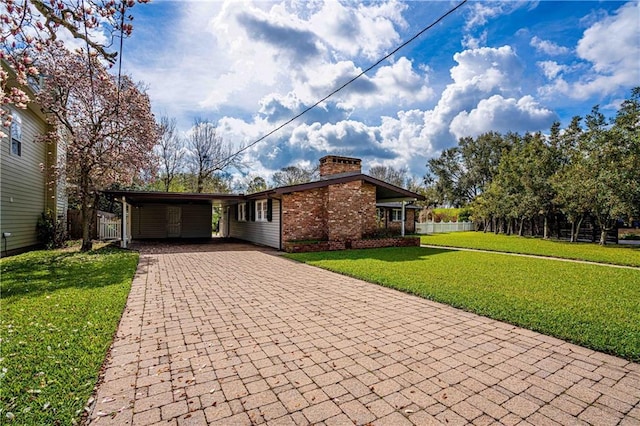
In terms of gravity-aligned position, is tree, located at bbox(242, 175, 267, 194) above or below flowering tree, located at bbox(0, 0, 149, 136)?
above

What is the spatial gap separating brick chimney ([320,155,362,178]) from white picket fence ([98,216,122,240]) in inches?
477

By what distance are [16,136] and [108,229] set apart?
841 centimetres

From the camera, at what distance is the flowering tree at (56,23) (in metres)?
3.88

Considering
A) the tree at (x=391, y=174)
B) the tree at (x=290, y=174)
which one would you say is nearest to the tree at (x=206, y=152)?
the tree at (x=290, y=174)

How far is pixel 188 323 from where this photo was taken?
14.3 feet

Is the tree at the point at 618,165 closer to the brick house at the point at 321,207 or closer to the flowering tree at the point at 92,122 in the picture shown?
the brick house at the point at 321,207

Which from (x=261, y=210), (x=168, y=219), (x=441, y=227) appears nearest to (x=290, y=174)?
(x=441, y=227)

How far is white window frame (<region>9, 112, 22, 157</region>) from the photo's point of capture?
10117mm

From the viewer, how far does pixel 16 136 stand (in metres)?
10.5

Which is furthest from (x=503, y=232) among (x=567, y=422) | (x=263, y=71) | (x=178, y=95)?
(x=567, y=422)

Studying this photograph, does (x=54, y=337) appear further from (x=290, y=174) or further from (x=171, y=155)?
(x=290, y=174)

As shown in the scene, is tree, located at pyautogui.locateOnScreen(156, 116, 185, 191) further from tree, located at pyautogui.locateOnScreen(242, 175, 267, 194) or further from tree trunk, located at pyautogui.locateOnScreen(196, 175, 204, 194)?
tree, located at pyautogui.locateOnScreen(242, 175, 267, 194)

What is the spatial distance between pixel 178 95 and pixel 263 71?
335cm

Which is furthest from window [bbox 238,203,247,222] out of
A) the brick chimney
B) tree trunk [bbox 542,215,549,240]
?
tree trunk [bbox 542,215,549,240]
